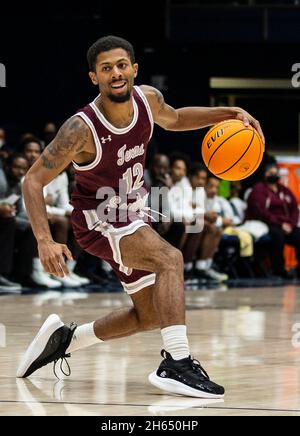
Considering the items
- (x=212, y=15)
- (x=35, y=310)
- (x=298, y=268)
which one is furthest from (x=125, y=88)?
(x=212, y=15)

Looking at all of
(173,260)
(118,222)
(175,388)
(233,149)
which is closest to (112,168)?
(118,222)

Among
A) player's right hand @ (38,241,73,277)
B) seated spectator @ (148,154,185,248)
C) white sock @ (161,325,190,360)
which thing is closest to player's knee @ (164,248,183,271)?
white sock @ (161,325,190,360)

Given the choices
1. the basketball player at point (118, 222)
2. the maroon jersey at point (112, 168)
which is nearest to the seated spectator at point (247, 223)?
the basketball player at point (118, 222)

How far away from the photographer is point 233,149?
21.2 ft

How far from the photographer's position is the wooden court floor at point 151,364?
536 centimetres

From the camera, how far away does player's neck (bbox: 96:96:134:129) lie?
611 centimetres

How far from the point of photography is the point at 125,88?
6.09m

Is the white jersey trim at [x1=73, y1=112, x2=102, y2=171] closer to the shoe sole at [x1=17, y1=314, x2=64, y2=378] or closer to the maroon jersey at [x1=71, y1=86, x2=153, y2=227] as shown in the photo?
the maroon jersey at [x1=71, y1=86, x2=153, y2=227]

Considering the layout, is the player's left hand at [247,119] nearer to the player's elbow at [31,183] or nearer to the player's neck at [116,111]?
the player's neck at [116,111]

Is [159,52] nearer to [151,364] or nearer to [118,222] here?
[151,364]

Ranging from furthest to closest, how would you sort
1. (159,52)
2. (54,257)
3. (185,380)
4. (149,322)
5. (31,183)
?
(159,52) < (149,322) < (31,183) < (185,380) < (54,257)

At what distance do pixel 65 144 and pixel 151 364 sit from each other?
1.80 meters

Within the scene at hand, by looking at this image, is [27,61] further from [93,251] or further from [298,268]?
[93,251]

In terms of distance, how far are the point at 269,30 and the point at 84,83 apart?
3.37 meters
